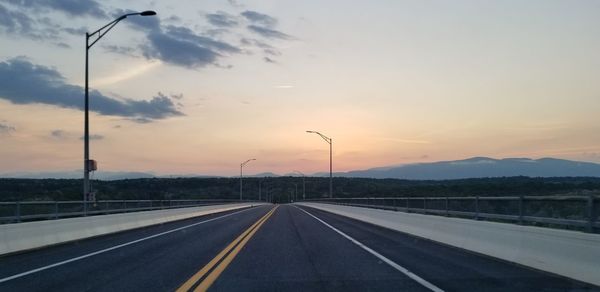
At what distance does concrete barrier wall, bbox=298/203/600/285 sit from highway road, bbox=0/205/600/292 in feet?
0.85

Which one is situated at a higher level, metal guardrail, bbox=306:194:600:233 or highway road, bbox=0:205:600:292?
metal guardrail, bbox=306:194:600:233

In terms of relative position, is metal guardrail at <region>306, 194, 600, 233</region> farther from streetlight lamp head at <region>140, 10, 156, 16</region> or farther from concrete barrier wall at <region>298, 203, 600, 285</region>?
streetlight lamp head at <region>140, 10, 156, 16</region>

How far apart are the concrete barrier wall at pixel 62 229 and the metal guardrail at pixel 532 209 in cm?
1350

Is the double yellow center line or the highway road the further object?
the highway road

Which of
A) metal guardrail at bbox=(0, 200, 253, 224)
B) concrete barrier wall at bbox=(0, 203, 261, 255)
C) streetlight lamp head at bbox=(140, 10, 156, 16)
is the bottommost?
concrete barrier wall at bbox=(0, 203, 261, 255)

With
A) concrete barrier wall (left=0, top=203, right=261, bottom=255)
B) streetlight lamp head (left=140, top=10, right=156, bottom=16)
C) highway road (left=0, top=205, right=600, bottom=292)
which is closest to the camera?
highway road (left=0, top=205, right=600, bottom=292)

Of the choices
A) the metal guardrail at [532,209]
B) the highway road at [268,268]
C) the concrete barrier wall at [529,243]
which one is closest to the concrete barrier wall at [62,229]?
the highway road at [268,268]

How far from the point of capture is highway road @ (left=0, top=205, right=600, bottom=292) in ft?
37.5

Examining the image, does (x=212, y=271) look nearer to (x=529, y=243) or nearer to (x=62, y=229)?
(x=529, y=243)

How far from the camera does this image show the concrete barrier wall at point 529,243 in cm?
1131

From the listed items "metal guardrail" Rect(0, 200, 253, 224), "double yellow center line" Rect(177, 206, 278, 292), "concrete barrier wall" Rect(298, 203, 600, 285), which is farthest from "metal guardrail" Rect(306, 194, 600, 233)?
"metal guardrail" Rect(0, 200, 253, 224)

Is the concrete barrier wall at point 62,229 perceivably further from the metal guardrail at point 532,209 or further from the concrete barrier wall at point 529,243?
the metal guardrail at point 532,209

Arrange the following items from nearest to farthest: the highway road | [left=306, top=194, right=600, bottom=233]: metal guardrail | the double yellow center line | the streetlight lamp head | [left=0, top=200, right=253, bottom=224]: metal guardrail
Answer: the double yellow center line, the highway road, [left=306, top=194, right=600, bottom=233]: metal guardrail, [left=0, top=200, right=253, bottom=224]: metal guardrail, the streetlight lamp head

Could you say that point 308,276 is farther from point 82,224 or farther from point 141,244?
point 82,224
